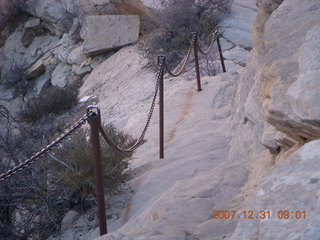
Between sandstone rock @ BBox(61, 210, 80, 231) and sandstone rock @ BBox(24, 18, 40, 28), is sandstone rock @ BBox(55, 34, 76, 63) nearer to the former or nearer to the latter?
sandstone rock @ BBox(24, 18, 40, 28)

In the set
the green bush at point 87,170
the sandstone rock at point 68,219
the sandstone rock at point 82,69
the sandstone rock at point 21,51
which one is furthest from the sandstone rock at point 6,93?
the sandstone rock at point 68,219

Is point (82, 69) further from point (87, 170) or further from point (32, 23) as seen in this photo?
point (87, 170)

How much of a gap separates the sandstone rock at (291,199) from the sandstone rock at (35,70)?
15554 millimetres

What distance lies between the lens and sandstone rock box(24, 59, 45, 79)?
1688cm

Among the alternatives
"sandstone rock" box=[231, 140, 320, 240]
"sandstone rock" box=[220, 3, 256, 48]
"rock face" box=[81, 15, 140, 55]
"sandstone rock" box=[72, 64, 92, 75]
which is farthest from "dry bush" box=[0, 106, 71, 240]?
"sandstone rock" box=[72, 64, 92, 75]

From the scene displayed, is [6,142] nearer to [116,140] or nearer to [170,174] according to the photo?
[116,140]

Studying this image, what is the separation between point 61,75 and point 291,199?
579 inches

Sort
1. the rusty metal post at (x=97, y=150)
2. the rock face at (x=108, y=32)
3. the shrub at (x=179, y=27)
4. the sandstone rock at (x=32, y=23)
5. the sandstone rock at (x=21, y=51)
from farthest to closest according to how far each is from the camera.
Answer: the sandstone rock at (x=32, y=23) → the sandstone rock at (x=21, y=51) → the rock face at (x=108, y=32) → the shrub at (x=179, y=27) → the rusty metal post at (x=97, y=150)

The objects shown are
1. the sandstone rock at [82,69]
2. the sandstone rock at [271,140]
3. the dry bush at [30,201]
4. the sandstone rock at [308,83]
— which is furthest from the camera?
the sandstone rock at [82,69]

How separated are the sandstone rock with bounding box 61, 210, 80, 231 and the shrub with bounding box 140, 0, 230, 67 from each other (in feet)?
22.6

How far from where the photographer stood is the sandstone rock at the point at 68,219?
14.9 feet

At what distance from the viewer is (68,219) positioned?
4.57m

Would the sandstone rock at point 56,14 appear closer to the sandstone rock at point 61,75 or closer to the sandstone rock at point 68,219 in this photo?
the sandstone rock at point 61,75

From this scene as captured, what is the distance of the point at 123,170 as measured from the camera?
16.5 ft
